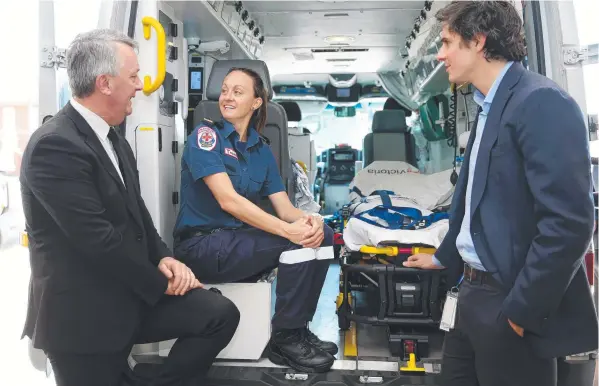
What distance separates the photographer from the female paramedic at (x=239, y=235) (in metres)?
2.89

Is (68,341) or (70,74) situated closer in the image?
(68,341)

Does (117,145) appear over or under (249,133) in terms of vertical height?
under

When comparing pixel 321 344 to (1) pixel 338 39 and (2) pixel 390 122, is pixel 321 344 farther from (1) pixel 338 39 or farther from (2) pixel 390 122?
(2) pixel 390 122

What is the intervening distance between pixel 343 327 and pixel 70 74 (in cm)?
233

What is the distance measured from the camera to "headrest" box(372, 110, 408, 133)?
8.11 metres

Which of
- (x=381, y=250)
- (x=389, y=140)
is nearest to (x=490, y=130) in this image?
(x=381, y=250)

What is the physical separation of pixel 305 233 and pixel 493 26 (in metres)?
1.48

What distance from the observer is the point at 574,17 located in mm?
2609

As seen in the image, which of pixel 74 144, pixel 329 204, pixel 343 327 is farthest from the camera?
pixel 329 204

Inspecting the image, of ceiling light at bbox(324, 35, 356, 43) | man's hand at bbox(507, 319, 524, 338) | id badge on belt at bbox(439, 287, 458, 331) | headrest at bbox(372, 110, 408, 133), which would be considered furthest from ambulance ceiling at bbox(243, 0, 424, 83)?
man's hand at bbox(507, 319, 524, 338)

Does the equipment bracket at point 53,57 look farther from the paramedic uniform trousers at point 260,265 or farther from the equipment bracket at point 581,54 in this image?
the equipment bracket at point 581,54

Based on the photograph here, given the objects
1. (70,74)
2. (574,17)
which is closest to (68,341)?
(70,74)

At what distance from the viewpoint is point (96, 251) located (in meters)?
2.07

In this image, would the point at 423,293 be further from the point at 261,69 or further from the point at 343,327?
the point at 261,69
